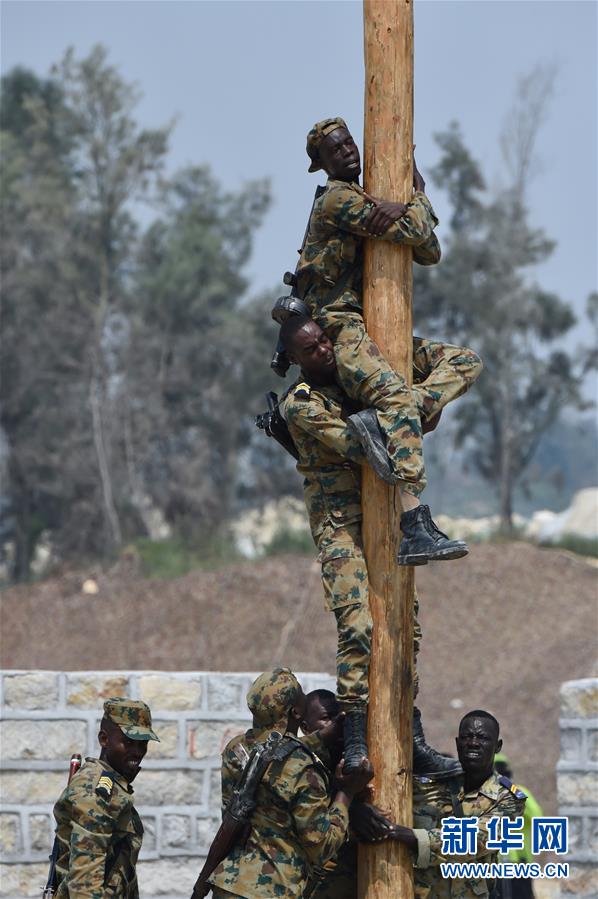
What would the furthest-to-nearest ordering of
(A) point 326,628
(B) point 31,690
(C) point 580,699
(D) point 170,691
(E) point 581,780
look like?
(A) point 326,628 → (E) point 581,780 → (C) point 580,699 → (D) point 170,691 → (B) point 31,690

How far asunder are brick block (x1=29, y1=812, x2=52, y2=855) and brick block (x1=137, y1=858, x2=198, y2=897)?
69 centimetres

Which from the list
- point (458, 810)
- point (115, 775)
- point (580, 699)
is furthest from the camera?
point (580, 699)

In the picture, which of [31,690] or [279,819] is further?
[31,690]

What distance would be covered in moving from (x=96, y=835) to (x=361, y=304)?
2.49 metres

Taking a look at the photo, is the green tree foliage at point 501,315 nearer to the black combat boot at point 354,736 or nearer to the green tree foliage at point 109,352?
the green tree foliage at point 109,352

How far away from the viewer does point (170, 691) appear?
10.8 meters

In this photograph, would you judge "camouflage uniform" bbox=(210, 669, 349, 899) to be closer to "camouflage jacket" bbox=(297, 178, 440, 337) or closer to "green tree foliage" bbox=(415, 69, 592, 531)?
"camouflage jacket" bbox=(297, 178, 440, 337)

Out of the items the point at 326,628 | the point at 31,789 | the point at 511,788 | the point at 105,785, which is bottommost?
the point at 105,785

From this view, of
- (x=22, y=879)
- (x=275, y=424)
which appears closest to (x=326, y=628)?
(x=22, y=879)

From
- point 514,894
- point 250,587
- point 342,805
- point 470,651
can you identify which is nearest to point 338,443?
point 342,805

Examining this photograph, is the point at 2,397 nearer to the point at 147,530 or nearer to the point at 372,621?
the point at 147,530

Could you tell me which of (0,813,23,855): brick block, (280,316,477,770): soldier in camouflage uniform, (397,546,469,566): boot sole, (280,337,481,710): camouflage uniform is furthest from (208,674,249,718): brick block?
(397,546,469,566): boot sole

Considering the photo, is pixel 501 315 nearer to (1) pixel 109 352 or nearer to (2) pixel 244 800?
(1) pixel 109 352

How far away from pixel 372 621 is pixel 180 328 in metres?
28.6
